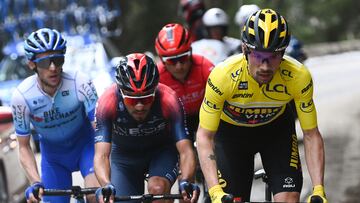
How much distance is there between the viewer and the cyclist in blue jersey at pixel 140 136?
627 cm

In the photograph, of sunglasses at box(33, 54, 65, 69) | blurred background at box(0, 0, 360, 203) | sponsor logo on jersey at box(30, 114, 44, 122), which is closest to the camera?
sunglasses at box(33, 54, 65, 69)

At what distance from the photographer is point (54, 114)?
739cm

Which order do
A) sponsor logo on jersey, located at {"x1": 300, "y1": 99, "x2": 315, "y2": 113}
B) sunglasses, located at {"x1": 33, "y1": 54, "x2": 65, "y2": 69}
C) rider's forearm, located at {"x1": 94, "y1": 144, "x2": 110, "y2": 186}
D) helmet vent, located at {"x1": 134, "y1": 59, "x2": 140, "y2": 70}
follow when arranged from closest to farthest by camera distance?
sponsor logo on jersey, located at {"x1": 300, "y1": 99, "x2": 315, "y2": 113}
rider's forearm, located at {"x1": 94, "y1": 144, "x2": 110, "y2": 186}
helmet vent, located at {"x1": 134, "y1": 59, "x2": 140, "y2": 70}
sunglasses, located at {"x1": 33, "y1": 54, "x2": 65, "y2": 69}

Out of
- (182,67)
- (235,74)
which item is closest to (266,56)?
(235,74)

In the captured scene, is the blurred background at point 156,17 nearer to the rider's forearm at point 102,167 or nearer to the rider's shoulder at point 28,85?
the rider's shoulder at point 28,85

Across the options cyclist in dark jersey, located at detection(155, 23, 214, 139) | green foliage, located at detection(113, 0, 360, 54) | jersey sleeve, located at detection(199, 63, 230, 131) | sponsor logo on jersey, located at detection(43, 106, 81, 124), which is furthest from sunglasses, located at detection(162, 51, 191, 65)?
green foliage, located at detection(113, 0, 360, 54)

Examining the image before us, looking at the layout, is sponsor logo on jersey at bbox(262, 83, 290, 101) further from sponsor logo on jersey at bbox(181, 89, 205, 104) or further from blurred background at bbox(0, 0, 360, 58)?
blurred background at bbox(0, 0, 360, 58)

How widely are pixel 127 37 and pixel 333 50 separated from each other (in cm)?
911

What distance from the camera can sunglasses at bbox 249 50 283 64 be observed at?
18.1ft

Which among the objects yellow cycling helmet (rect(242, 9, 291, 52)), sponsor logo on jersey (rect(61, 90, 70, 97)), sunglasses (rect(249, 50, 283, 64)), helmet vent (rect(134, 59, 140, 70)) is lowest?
sponsor logo on jersey (rect(61, 90, 70, 97))

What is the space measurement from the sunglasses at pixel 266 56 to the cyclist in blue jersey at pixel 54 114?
2.01m

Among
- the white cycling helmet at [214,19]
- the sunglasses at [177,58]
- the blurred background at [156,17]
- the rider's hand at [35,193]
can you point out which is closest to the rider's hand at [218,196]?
the rider's hand at [35,193]

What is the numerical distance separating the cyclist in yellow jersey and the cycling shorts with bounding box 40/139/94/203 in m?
1.47

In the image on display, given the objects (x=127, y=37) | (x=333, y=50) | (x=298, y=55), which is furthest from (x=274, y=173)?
(x=127, y=37)
